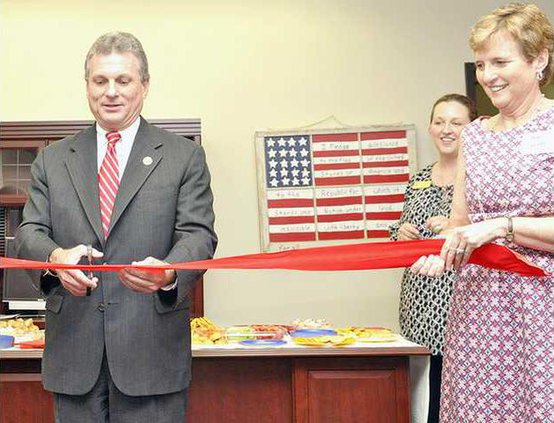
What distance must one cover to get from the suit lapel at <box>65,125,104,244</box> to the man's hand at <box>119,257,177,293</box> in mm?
195

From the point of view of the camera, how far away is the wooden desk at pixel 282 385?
10.7ft

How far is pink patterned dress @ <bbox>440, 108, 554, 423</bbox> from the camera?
1.93 m

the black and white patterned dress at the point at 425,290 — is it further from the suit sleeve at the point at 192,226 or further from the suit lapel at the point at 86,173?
the suit lapel at the point at 86,173

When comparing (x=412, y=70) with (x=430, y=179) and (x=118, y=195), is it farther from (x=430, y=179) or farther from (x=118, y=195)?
(x=118, y=195)

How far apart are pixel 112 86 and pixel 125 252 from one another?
0.50m

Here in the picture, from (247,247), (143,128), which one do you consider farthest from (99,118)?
(247,247)

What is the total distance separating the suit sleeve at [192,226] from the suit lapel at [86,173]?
8.9 inches

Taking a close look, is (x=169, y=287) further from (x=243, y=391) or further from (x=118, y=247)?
(x=243, y=391)

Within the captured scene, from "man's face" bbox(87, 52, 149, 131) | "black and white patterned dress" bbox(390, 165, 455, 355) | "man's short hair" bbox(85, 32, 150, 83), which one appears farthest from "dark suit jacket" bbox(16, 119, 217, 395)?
"black and white patterned dress" bbox(390, 165, 455, 355)

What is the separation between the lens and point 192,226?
7.00 ft

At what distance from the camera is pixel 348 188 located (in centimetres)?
543

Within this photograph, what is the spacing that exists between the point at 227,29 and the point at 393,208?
1819 millimetres

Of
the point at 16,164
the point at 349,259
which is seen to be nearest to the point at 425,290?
the point at 349,259

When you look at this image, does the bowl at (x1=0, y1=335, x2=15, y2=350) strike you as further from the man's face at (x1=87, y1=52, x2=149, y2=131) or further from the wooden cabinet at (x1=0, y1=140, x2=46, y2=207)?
the wooden cabinet at (x1=0, y1=140, x2=46, y2=207)
